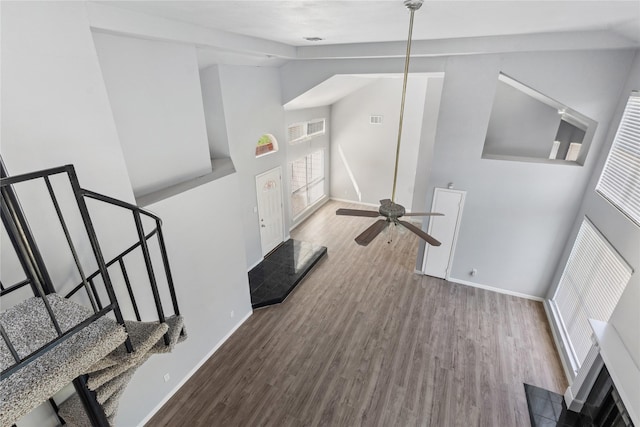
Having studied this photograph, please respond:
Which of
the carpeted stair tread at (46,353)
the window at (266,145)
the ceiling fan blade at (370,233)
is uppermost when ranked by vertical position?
the window at (266,145)

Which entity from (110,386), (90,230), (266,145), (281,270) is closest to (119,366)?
(110,386)

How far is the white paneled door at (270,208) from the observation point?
6.55 meters

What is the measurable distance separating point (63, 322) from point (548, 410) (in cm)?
530

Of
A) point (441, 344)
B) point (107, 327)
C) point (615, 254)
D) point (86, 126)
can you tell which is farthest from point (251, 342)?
point (615, 254)

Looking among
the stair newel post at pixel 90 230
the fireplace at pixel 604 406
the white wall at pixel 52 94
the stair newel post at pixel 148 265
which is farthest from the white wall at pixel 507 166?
the stair newel post at pixel 90 230

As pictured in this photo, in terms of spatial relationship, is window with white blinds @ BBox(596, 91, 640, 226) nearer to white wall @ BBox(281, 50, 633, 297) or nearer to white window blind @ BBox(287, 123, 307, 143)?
white wall @ BBox(281, 50, 633, 297)

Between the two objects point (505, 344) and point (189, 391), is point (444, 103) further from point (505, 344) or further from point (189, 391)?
point (189, 391)

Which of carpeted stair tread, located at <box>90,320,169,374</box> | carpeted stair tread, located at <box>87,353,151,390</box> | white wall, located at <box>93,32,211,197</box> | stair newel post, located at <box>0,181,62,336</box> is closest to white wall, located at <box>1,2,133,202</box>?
stair newel post, located at <box>0,181,62,336</box>

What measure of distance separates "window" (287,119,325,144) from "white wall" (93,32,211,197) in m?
3.85

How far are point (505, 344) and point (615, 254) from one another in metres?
2.10

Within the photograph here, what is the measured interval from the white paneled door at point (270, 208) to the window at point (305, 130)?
4.17ft

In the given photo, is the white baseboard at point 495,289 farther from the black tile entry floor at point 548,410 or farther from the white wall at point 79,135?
the white wall at point 79,135

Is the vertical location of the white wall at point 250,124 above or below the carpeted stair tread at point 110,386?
above

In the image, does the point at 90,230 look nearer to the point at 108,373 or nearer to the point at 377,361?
the point at 108,373
